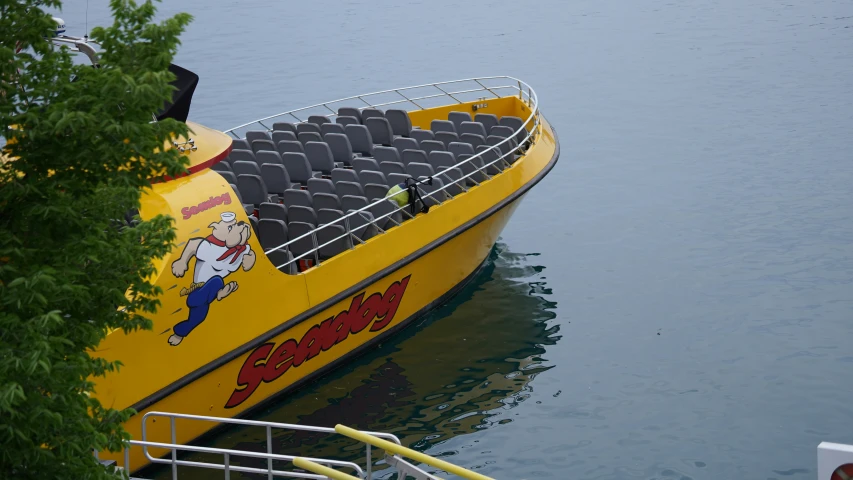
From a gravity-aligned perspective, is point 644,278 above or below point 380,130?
below

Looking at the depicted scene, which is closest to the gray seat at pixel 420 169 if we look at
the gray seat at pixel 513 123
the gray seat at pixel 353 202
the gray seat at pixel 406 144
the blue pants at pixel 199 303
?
the gray seat at pixel 406 144

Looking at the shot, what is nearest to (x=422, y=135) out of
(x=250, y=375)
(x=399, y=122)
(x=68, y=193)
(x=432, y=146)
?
(x=399, y=122)

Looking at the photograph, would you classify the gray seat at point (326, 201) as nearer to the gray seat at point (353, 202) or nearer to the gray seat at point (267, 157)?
the gray seat at point (353, 202)

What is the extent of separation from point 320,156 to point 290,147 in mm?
467

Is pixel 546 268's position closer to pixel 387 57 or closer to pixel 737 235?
pixel 737 235

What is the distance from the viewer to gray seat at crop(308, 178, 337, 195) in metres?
13.2

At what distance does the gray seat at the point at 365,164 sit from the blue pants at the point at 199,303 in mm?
4067

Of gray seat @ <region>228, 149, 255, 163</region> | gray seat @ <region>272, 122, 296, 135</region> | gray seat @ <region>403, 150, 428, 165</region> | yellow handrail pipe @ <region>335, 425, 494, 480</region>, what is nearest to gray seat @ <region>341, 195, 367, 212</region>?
gray seat @ <region>403, 150, 428, 165</region>

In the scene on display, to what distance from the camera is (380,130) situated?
1562cm

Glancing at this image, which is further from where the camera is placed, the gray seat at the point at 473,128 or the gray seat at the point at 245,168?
the gray seat at the point at 473,128

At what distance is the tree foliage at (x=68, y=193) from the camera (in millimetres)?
5395

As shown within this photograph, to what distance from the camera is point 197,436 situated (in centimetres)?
1091

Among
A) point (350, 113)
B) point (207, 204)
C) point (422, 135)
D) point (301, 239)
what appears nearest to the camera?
point (207, 204)

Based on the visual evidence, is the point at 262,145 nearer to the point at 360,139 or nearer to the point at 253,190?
the point at 360,139
